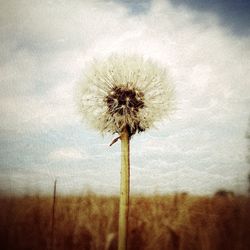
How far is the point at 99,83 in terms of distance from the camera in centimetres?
295

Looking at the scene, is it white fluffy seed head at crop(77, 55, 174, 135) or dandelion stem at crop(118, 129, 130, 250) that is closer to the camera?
dandelion stem at crop(118, 129, 130, 250)

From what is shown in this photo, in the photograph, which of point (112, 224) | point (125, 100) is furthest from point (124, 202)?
point (125, 100)

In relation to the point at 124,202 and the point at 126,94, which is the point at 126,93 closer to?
the point at 126,94

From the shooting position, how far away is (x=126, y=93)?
114 inches

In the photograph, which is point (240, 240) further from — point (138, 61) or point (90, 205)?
point (138, 61)

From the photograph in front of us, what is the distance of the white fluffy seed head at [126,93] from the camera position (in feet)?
9.51

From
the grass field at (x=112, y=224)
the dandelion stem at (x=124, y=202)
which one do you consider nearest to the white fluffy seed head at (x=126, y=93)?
the dandelion stem at (x=124, y=202)

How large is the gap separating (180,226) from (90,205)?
2.74 feet

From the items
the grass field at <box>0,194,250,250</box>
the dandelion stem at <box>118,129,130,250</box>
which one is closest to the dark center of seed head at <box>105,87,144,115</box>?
the dandelion stem at <box>118,129,130,250</box>

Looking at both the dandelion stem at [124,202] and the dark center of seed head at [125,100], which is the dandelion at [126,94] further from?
the dandelion stem at [124,202]

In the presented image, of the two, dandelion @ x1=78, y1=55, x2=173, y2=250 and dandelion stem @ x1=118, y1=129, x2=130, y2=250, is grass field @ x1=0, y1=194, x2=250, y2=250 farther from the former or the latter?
dandelion @ x1=78, y1=55, x2=173, y2=250

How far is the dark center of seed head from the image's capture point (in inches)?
114

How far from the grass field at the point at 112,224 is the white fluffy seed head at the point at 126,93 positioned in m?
0.69

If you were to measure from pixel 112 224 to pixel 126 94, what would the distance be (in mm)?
1181
